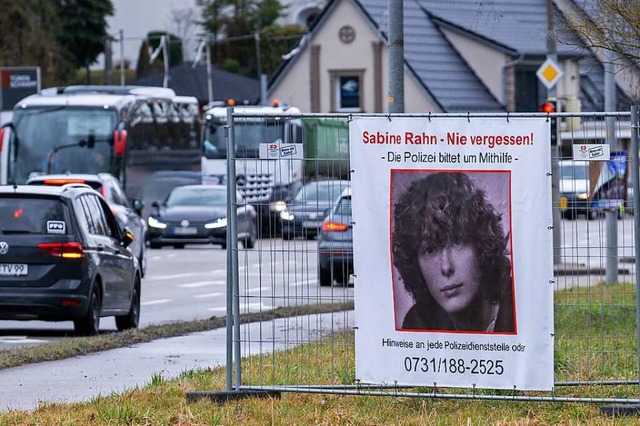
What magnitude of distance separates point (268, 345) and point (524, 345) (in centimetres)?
205

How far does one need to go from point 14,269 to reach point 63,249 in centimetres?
55

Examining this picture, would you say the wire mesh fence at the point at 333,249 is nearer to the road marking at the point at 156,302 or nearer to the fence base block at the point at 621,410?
the fence base block at the point at 621,410

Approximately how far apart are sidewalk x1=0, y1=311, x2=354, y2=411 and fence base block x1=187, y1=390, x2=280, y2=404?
0.46 metres

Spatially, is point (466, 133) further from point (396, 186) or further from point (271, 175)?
point (271, 175)

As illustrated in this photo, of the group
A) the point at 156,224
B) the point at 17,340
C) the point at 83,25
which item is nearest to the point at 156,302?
the point at 17,340

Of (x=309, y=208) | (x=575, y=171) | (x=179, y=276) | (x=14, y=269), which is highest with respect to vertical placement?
(x=575, y=171)

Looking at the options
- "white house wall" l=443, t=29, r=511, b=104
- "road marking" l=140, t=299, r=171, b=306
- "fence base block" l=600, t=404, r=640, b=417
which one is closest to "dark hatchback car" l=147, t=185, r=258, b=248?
"road marking" l=140, t=299, r=171, b=306

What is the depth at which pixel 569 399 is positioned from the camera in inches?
344

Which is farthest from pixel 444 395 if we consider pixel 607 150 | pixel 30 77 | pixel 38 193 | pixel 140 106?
pixel 30 77

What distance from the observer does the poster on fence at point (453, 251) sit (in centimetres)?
→ 863

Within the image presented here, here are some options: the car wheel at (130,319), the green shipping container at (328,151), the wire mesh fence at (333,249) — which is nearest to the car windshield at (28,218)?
the car wheel at (130,319)

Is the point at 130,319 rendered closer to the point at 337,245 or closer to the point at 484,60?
the point at 337,245

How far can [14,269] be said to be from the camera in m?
15.7

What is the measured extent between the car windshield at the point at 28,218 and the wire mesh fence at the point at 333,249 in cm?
589
